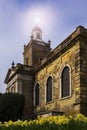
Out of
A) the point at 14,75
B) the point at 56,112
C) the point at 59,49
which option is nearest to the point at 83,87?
the point at 56,112

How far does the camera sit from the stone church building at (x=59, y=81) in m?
20.2

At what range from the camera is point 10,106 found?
24000 mm

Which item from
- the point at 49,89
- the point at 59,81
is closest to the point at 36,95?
the point at 49,89

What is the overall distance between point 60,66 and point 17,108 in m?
5.53

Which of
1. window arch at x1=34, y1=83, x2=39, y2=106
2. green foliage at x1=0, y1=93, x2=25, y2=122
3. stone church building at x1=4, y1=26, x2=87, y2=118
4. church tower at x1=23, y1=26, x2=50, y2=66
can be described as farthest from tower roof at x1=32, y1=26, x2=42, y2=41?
green foliage at x1=0, y1=93, x2=25, y2=122

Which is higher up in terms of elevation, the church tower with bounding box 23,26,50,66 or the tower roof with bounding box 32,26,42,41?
the tower roof with bounding box 32,26,42,41

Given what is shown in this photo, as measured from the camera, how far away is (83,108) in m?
19.5

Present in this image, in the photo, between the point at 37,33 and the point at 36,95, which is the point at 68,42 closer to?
the point at 36,95

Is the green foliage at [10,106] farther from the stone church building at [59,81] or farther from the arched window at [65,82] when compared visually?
the arched window at [65,82]

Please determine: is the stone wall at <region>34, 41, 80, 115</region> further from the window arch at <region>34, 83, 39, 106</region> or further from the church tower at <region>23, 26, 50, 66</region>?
the church tower at <region>23, 26, 50, 66</region>

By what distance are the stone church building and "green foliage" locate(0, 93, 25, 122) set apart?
6.95 feet

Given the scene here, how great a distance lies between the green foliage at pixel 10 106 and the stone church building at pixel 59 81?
6.95 feet

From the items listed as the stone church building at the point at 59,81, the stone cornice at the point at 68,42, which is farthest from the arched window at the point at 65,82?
the stone cornice at the point at 68,42

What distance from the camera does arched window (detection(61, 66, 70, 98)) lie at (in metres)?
21.9
